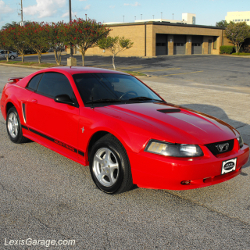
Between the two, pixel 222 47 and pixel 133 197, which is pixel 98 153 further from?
pixel 222 47

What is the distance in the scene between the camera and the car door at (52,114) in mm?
4375

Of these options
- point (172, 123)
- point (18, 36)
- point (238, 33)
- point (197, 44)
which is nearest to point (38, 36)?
point (18, 36)

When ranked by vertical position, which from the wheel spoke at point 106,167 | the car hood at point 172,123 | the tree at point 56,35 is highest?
the tree at point 56,35

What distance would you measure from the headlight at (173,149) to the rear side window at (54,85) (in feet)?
5.60

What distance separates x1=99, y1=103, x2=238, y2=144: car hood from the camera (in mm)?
3516

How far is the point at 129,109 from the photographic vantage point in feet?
13.5

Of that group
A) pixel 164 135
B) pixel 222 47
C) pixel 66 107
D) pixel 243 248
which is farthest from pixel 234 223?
pixel 222 47

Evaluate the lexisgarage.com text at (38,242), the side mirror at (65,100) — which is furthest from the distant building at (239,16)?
the lexisgarage.com text at (38,242)

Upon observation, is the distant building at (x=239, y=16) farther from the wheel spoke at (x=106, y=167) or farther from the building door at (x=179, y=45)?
the wheel spoke at (x=106, y=167)

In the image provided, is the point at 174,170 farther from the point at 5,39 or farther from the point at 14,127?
the point at 5,39

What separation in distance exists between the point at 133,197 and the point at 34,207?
1.17 m

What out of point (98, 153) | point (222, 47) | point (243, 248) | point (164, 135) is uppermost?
point (222, 47)

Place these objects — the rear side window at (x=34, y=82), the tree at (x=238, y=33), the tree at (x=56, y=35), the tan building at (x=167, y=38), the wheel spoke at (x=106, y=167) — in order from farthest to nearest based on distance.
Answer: the tree at (x=238, y=33) < the tan building at (x=167, y=38) < the tree at (x=56, y=35) < the rear side window at (x=34, y=82) < the wheel spoke at (x=106, y=167)

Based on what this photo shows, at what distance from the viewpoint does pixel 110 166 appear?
378cm
